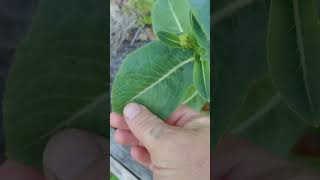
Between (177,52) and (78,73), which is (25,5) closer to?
(78,73)

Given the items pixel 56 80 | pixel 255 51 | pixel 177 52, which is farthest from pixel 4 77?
pixel 255 51

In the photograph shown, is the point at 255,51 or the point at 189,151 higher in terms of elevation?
the point at 255,51

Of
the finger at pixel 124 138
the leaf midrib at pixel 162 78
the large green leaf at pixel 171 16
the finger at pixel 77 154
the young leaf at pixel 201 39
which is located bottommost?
the finger at pixel 77 154

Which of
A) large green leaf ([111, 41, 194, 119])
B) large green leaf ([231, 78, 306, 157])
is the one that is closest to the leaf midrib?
large green leaf ([111, 41, 194, 119])

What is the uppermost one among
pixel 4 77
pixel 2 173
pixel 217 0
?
pixel 217 0

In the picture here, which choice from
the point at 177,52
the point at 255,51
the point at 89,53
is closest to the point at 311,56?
the point at 255,51

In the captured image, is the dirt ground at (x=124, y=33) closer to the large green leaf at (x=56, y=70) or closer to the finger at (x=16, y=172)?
the large green leaf at (x=56, y=70)

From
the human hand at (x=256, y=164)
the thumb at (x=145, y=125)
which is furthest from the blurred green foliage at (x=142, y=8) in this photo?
the human hand at (x=256, y=164)

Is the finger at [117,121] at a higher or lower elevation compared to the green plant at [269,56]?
lower
